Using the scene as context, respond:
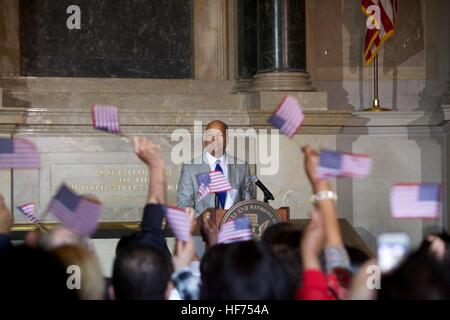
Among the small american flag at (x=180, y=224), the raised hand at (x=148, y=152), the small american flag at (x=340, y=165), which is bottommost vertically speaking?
the small american flag at (x=180, y=224)

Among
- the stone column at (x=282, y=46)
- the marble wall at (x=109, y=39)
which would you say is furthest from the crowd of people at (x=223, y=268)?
the marble wall at (x=109, y=39)

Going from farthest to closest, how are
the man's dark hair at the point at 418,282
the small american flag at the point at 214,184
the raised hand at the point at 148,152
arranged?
the small american flag at the point at 214,184, the raised hand at the point at 148,152, the man's dark hair at the point at 418,282

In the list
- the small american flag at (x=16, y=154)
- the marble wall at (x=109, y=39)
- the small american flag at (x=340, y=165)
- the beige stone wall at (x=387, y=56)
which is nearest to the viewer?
the small american flag at (x=340, y=165)

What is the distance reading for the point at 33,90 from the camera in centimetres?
1152

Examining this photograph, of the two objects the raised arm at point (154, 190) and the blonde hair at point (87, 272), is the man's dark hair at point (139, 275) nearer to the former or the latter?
the blonde hair at point (87, 272)

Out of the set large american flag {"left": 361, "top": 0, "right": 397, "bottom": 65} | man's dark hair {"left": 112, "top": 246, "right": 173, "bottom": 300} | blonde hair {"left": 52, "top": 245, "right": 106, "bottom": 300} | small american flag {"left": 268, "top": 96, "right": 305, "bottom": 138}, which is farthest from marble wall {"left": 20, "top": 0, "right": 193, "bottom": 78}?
blonde hair {"left": 52, "top": 245, "right": 106, "bottom": 300}

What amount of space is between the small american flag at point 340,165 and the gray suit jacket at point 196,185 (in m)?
4.79

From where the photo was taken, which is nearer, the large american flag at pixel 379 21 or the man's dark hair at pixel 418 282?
the man's dark hair at pixel 418 282

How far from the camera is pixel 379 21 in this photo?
460 inches

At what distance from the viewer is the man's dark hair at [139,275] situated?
3.80m

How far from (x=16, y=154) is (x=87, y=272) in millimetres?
1457

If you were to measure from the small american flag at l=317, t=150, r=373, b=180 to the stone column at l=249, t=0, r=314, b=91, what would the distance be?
7073 millimetres
